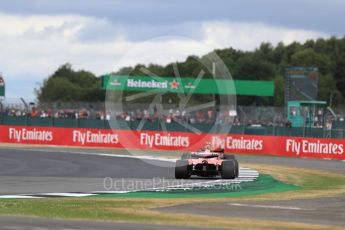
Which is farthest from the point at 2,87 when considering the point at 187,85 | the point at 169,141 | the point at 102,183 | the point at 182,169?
the point at 102,183

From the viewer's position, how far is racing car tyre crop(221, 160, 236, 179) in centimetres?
2262

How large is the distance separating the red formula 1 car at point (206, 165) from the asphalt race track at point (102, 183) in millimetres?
592

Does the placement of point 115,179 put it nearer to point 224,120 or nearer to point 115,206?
point 115,206

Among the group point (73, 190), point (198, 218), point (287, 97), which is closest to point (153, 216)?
point (198, 218)

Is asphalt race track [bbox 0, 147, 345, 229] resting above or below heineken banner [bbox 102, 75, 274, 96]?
below

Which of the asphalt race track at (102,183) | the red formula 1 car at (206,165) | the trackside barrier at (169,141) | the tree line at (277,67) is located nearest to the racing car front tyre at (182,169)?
the red formula 1 car at (206,165)

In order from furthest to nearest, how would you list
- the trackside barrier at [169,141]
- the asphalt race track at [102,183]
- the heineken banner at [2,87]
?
the heineken banner at [2,87], the trackside barrier at [169,141], the asphalt race track at [102,183]

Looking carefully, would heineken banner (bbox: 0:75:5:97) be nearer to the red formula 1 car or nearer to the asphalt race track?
the asphalt race track

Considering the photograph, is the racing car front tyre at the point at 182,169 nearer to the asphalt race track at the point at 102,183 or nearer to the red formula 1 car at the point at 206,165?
the red formula 1 car at the point at 206,165

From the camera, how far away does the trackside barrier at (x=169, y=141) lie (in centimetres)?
3944

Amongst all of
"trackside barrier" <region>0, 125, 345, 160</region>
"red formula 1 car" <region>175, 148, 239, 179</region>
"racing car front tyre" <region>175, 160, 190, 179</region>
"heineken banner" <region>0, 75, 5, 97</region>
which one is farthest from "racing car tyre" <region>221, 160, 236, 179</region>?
"heineken banner" <region>0, 75, 5, 97</region>

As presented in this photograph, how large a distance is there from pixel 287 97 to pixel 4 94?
19817 mm

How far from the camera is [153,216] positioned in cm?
1367

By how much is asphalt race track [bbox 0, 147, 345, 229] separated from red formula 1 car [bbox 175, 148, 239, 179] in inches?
23.3
